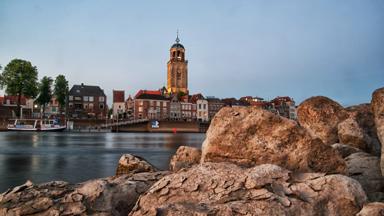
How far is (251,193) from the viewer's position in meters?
4.69

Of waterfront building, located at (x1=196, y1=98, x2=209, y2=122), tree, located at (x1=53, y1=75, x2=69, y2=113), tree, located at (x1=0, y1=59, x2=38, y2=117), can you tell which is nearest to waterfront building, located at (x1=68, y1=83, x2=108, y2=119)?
tree, located at (x1=53, y1=75, x2=69, y2=113)

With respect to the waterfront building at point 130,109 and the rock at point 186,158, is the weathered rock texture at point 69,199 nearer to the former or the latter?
the rock at point 186,158

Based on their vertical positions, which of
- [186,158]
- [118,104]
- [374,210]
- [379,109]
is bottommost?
[374,210]

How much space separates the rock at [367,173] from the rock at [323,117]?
440 centimetres

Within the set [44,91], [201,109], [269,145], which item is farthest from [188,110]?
[269,145]

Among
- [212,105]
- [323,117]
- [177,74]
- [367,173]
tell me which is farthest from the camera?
[177,74]

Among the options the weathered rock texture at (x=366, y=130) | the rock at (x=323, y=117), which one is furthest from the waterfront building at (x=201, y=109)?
the rock at (x=323, y=117)

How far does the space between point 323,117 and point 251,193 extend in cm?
995

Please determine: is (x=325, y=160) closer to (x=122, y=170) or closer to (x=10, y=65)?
(x=122, y=170)

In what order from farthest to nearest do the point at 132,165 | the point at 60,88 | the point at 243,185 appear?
the point at 60,88
the point at 132,165
the point at 243,185

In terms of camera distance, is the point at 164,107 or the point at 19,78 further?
the point at 164,107

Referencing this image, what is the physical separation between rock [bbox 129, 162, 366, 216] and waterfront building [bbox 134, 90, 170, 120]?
113752mm

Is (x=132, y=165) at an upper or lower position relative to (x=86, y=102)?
lower

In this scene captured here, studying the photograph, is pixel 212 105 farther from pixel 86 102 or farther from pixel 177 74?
pixel 86 102
